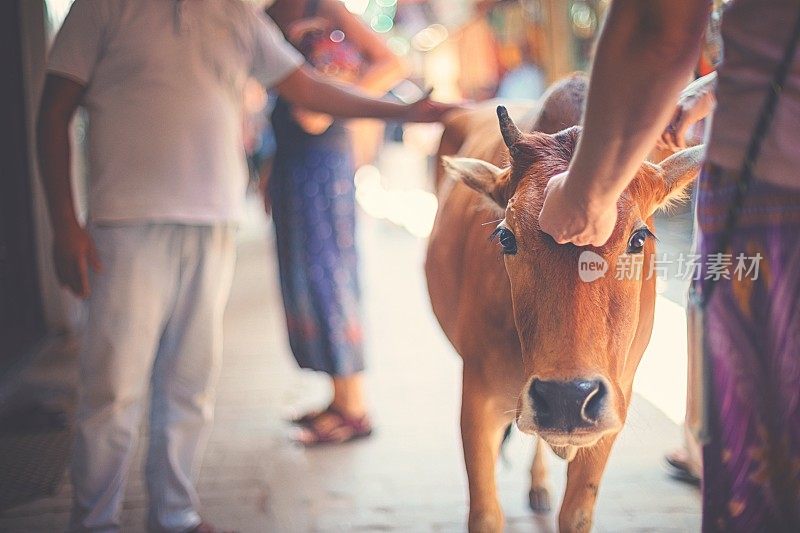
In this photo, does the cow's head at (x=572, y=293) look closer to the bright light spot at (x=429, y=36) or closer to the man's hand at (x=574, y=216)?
the man's hand at (x=574, y=216)

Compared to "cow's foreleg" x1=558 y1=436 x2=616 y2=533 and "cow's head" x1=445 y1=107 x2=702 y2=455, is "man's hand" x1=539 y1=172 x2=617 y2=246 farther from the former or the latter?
"cow's foreleg" x1=558 y1=436 x2=616 y2=533

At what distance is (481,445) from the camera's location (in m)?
2.06

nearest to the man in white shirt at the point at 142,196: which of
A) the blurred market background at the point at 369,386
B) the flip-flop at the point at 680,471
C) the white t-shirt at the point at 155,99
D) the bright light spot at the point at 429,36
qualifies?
the white t-shirt at the point at 155,99

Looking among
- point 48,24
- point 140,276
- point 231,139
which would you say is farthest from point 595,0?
point 48,24

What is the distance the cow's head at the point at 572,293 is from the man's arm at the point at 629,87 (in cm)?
19

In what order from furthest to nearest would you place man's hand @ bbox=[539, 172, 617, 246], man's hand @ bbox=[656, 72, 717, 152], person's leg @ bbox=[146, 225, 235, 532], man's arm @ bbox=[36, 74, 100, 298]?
person's leg @ bbox=[146, 225, 235, 532], man's arm @ bbox=[36, 74, 100, 298], man's hand @ bbox=[656, 72, 717, 152], man's hand @ bbox=[539, 172, 617, 246]

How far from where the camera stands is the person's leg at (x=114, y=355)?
216 centimetres

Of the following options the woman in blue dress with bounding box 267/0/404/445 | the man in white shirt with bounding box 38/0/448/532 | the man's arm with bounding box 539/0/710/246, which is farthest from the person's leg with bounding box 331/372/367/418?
the man's arm with bounding box 539/0/710/246

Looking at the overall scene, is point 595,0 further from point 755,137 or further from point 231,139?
point 755,137

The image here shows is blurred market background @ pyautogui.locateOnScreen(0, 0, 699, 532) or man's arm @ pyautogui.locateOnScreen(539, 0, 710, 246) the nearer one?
man's arm @ pyautogui.locateOnScreen(539, 0, 710, 246)

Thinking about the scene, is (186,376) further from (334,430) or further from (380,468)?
(334,430)

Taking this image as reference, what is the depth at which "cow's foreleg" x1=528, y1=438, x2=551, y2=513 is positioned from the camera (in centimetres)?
276

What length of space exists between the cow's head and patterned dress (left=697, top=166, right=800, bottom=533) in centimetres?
24

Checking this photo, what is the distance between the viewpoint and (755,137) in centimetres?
121
